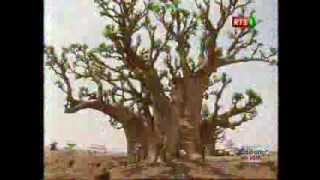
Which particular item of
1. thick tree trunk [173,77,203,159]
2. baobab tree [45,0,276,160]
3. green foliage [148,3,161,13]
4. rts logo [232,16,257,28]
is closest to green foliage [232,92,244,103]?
baobab tree [45,0,276,160]

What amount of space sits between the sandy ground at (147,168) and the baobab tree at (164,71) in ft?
0.15

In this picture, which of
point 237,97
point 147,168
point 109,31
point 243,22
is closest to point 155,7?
point 109,31

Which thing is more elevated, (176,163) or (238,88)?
(238,88)

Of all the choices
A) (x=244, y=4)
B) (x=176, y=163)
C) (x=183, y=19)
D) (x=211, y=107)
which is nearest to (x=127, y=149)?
(x=176, y=163)

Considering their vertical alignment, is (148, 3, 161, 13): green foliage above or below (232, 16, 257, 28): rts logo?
above

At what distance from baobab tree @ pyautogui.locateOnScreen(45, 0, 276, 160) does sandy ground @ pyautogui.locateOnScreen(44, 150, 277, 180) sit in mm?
46

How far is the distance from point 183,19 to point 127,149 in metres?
0.50

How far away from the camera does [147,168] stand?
6.91ft

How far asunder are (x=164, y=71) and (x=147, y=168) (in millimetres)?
346

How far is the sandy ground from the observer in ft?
6.82

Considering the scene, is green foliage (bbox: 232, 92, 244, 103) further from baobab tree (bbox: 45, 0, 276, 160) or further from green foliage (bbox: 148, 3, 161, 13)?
green foliage (bbox: 148, 3, 161, 13)

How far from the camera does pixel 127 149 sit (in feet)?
6.89
